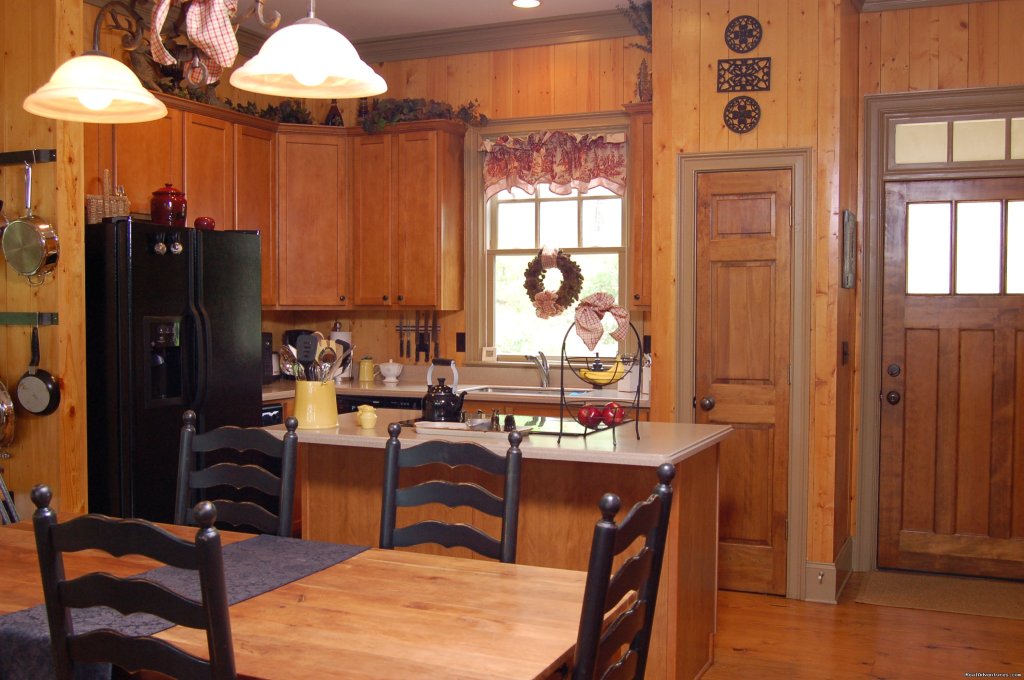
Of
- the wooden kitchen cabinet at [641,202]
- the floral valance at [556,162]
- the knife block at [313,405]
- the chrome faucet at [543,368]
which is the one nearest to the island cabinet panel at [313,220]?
the floral valance at [556,162]

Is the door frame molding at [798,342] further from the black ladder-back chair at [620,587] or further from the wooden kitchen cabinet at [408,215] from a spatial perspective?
the black ladder-back chair at [620,587]

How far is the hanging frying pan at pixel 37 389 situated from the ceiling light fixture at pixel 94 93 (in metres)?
1.78

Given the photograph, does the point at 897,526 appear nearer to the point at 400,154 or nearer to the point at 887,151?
the point at 887,151

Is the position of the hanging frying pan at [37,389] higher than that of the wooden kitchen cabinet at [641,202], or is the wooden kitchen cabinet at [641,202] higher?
the wooden kitchen cabinet at [641,202]

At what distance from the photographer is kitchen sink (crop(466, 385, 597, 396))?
18.0ft

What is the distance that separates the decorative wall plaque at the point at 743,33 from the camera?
4.63 m

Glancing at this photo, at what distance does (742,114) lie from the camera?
4.67 meters

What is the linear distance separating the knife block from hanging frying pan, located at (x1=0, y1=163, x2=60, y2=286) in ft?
3.86

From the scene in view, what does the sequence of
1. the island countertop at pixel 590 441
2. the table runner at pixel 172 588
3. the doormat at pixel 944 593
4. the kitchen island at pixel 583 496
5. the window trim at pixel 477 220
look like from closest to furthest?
1. the table runner at pixel 172 588
2. the island countertop at pixel 590 441
3. the kitchen island at pixel 583 496
4. the doormat at pixel 944 593
5. the window trim at pixel 477 220

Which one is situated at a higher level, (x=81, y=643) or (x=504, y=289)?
(x=504, y=289)

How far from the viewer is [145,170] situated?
495 cm

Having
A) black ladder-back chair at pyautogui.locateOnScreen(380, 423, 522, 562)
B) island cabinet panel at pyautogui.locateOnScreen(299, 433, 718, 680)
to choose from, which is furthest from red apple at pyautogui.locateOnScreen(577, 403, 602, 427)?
black ladder-back chair at pyautogui.locateOnScreen(380, 423, 522, 562)

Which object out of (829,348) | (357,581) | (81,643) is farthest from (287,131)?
(81,643)

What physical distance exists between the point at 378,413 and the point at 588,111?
2.49m
